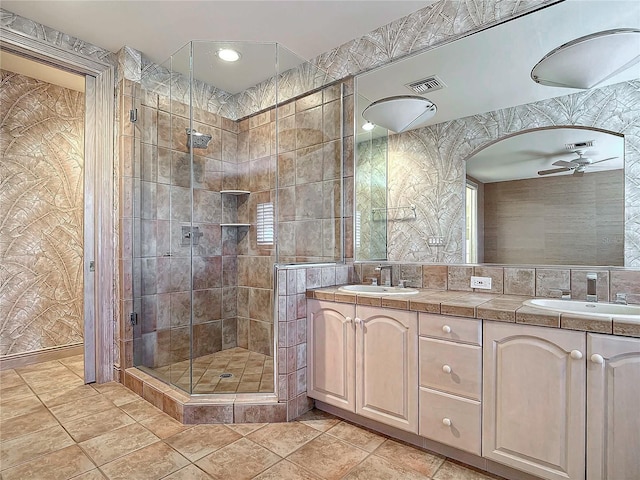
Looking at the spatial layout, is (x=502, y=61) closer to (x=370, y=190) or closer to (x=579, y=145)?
(x=579, y=145)

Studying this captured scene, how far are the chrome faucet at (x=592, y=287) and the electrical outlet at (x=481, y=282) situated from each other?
0.47 metres

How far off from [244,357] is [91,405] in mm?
1040

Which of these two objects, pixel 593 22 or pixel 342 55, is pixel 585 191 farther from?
pixel 342 55

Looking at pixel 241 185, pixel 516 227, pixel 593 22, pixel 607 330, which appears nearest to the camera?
pixel 607 330

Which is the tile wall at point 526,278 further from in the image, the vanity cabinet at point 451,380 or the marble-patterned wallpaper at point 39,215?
the marble-patterned wallpaper at point 39,215

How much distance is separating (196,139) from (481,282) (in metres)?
2.34

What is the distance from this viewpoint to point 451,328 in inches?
66.1

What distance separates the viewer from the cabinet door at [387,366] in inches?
71.4

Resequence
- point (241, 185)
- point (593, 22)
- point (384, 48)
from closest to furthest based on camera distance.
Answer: point (593, 22) → point (384, 48) → point (241, 185)

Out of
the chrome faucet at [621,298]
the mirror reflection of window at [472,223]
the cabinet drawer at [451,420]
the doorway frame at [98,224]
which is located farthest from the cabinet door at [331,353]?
the doorway frame at [98,224]

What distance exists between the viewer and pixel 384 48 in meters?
2.48

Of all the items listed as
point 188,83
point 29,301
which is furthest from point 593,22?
point 29,301

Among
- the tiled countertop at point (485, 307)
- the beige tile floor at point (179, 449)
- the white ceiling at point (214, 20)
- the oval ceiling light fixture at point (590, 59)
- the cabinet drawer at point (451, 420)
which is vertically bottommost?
the beige tile floor at point (179, 449)

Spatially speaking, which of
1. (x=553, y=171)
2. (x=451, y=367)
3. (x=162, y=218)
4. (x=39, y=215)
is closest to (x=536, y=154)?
(x=553, y=171)
